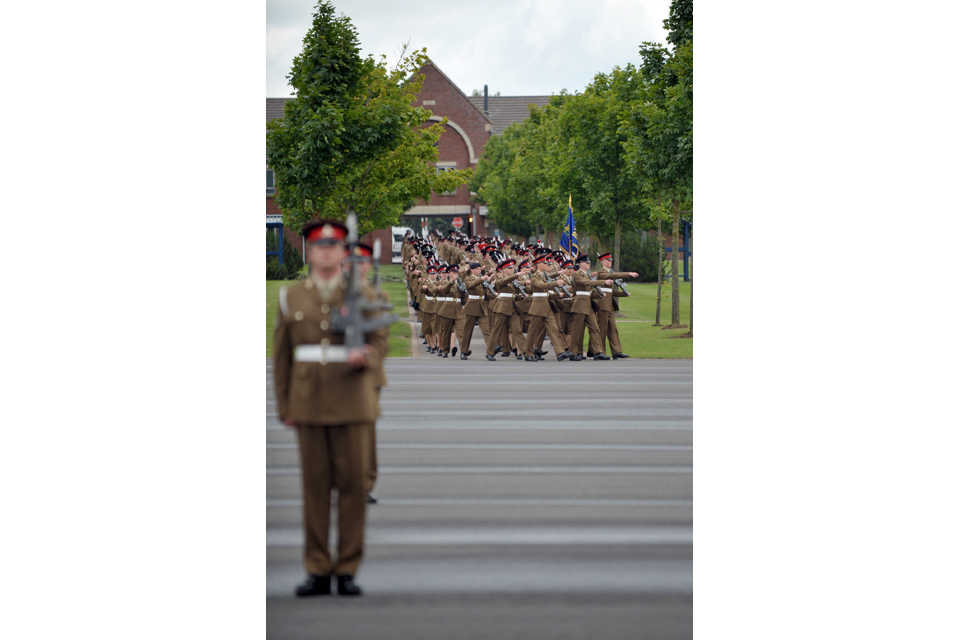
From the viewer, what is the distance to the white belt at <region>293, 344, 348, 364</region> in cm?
479

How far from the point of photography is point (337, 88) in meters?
5.70

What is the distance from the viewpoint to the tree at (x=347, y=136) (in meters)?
5.49

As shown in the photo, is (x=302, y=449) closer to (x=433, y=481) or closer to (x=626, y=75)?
(x=433, y=481)

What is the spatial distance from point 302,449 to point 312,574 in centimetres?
64

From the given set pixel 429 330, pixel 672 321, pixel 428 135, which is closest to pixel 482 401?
pixel 672 321

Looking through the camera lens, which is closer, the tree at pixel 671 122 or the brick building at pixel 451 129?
the brick building at pixel 451 129

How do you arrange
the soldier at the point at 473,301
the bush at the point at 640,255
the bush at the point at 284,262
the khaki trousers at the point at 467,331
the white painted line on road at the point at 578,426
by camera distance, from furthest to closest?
the soldier at the point at 473,301 → the khaki trousers at the point at 467,331 → the bush at the point at 640,255 → the white painted line on road at the point at 578,426 → the bush at the point at 284,262

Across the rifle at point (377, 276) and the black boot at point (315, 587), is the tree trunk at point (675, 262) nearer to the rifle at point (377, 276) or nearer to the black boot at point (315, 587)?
the rifle at point (377, 276)

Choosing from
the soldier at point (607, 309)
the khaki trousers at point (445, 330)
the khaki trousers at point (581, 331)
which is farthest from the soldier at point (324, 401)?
the khaki trousers at point (445, 330)

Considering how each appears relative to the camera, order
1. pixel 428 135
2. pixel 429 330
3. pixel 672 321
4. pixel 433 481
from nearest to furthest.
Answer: pixel 433 481, pixel 428 135, pixel 672 321, pixel 429 330

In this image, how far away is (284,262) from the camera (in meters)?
5.17

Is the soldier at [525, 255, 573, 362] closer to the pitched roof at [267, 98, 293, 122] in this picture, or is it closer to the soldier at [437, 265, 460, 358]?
the soldier at [437, 265, 460, 358]

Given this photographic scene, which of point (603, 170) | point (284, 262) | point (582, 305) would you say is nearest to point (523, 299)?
point (582, 305)

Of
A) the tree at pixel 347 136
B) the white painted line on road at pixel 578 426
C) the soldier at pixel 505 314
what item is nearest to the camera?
the tree at pixel 347 136
